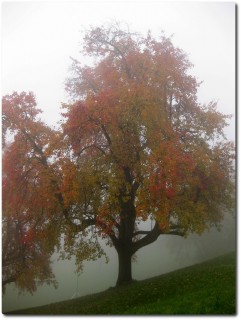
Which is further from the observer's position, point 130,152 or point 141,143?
point 141,143

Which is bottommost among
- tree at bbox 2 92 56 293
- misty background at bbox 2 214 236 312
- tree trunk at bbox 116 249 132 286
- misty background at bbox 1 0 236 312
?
misty background at bbox 2 214 236 312

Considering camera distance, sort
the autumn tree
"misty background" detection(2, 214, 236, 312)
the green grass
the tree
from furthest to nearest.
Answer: "misty background" detection(2, 214, 236, 312), the tree, the autumn tree, the green grass

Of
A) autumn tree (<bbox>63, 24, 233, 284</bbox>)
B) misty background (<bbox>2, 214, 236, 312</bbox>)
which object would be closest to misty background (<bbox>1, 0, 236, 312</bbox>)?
autumn tree (<bbox>63, 24, 233, 284</bbox>)

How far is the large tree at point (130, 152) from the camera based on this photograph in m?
12.5

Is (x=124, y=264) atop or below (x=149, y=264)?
atop

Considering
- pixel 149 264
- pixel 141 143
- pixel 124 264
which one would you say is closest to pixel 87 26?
pixel 141 143

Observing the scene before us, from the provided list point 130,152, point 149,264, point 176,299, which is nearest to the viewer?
point 176,299

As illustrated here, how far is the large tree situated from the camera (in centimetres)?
1252

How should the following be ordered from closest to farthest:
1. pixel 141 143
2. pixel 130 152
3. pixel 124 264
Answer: pixel 130 152
pixel 141 143
pixel 124 264

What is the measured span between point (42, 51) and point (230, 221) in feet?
73.2

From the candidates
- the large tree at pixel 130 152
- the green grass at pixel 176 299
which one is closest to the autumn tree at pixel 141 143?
the large tree at pixel 130 152

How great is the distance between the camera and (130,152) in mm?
13352

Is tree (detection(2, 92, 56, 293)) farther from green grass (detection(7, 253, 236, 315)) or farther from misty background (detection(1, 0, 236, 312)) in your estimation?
green grass (detection(7, 253, 236, 315))

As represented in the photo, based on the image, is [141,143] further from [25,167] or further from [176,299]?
[176,299]
